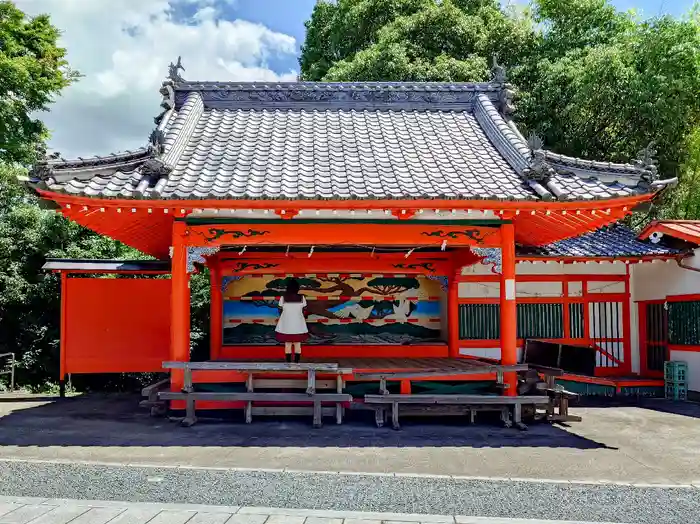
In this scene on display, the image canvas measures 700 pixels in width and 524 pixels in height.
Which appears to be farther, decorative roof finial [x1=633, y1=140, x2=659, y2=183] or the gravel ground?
decorative roof finial [x1=633, y1=140, x2=659, y2=183]

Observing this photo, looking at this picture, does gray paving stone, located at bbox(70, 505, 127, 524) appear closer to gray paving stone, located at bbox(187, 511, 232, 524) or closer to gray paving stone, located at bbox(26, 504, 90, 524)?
gray paving stone, located at bbox(26, 504, 90, 524)

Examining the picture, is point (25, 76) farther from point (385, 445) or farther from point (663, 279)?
point (663, 279)

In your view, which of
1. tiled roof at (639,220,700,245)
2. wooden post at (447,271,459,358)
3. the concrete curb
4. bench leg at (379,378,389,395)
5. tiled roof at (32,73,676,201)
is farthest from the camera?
wooden post at (447,271,459,358)

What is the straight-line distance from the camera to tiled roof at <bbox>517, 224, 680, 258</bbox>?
12195 mm

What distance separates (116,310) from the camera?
12.3 metres

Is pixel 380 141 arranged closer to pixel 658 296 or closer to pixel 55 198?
pixel 55 198

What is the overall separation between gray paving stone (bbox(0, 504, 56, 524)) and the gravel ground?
43cm

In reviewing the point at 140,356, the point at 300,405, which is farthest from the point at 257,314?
the point at 300,405

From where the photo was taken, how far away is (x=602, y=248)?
1273 centimetres

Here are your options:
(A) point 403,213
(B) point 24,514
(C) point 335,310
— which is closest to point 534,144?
(A) point 403,213

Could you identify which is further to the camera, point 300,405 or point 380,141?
point 380,141

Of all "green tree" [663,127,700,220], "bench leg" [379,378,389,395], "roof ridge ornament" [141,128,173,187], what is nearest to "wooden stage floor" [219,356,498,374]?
"bench leg" [379,378,389,395]

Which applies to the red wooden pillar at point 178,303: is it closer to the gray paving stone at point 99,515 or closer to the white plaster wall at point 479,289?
the gray paving stone at point 99,515

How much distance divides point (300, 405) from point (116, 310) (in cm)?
518
